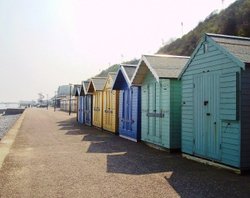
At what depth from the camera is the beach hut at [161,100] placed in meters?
13.5

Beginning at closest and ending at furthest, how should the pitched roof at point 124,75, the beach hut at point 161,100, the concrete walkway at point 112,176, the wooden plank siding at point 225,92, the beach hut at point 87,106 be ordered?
the concrete walkway at point 112,176, the wooden plank siding at point 225,92, the beach hut at point 161,100, the pitched roof at point 124,75, the beach hut at point 87,106

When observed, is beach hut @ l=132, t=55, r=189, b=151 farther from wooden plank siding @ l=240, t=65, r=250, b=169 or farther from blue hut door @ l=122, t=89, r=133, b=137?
wooden plank siding @ l=240, t=65, r=250, b=169

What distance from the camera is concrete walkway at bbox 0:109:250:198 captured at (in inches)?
301

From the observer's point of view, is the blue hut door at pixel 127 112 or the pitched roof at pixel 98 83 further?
the pitched roof at pixel 98 83

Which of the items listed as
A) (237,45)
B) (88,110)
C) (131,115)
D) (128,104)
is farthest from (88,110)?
(237,45)

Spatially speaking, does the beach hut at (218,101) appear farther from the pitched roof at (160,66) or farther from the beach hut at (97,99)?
the beach hut at (97,99)

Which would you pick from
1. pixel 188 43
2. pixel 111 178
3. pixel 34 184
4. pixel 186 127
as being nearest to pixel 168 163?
pixel 186 127

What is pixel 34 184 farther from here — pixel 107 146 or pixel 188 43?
pixel 188 43

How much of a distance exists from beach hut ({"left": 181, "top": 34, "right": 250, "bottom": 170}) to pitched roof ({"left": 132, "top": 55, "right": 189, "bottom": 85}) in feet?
4.55

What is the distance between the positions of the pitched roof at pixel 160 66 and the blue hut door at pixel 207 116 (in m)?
2.31

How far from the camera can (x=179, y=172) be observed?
31.5 feet

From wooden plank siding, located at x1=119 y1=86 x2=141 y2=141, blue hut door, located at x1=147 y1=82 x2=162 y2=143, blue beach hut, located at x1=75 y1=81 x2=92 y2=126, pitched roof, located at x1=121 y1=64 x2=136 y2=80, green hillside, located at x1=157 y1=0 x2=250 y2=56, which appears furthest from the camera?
green hillside, located at x1=157 y1=0 x2=250 y2=56

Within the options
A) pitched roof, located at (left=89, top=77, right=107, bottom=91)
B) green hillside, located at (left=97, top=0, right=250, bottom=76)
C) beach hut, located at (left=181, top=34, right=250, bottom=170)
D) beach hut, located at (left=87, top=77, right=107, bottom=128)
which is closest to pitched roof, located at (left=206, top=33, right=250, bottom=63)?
beach hut, located at (left=181, top=34, right=250, bottom=170)

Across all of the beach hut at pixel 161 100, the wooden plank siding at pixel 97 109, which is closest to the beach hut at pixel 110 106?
the wooden plank siding at pixel 97 109
